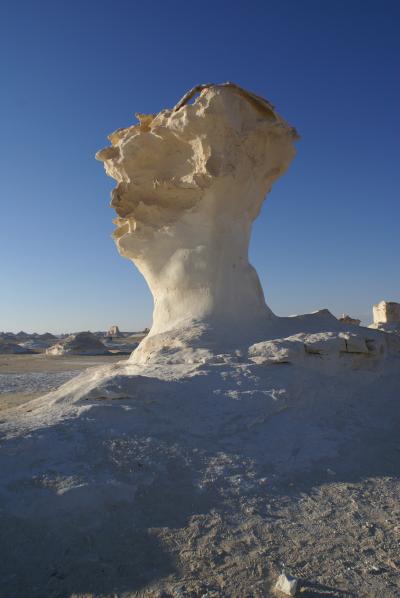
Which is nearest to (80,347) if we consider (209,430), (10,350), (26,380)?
(10,350)

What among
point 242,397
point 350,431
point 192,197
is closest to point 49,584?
point 242,397

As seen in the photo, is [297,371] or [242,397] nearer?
[242,397]

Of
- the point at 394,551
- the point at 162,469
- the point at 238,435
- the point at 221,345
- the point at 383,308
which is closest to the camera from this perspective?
the point at 394,551

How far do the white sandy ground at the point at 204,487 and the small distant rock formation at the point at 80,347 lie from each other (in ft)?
65.1

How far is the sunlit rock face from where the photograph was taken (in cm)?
609

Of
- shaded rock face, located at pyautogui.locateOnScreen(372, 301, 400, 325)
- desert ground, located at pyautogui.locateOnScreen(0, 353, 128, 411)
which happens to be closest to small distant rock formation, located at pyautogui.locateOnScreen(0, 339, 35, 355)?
desert ground, located at pyautogui.locateOnScreen(0, 353, 128, 411)

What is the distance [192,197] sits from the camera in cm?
645

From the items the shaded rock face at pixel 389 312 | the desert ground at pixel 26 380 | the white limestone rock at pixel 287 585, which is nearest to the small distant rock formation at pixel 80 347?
the desert ground at pixel 26 380

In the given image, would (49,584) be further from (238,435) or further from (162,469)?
(238,435)

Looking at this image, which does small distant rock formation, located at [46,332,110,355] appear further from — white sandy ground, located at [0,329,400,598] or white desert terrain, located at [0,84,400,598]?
white sandy ground, located at [0,329,400,598]

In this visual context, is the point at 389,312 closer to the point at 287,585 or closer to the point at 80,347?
the point at 287,585

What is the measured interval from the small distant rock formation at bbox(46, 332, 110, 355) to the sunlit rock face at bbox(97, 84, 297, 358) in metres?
18.2

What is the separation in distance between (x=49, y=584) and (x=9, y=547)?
0.37 meters

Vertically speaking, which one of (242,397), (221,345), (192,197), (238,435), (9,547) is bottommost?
(9,547)
